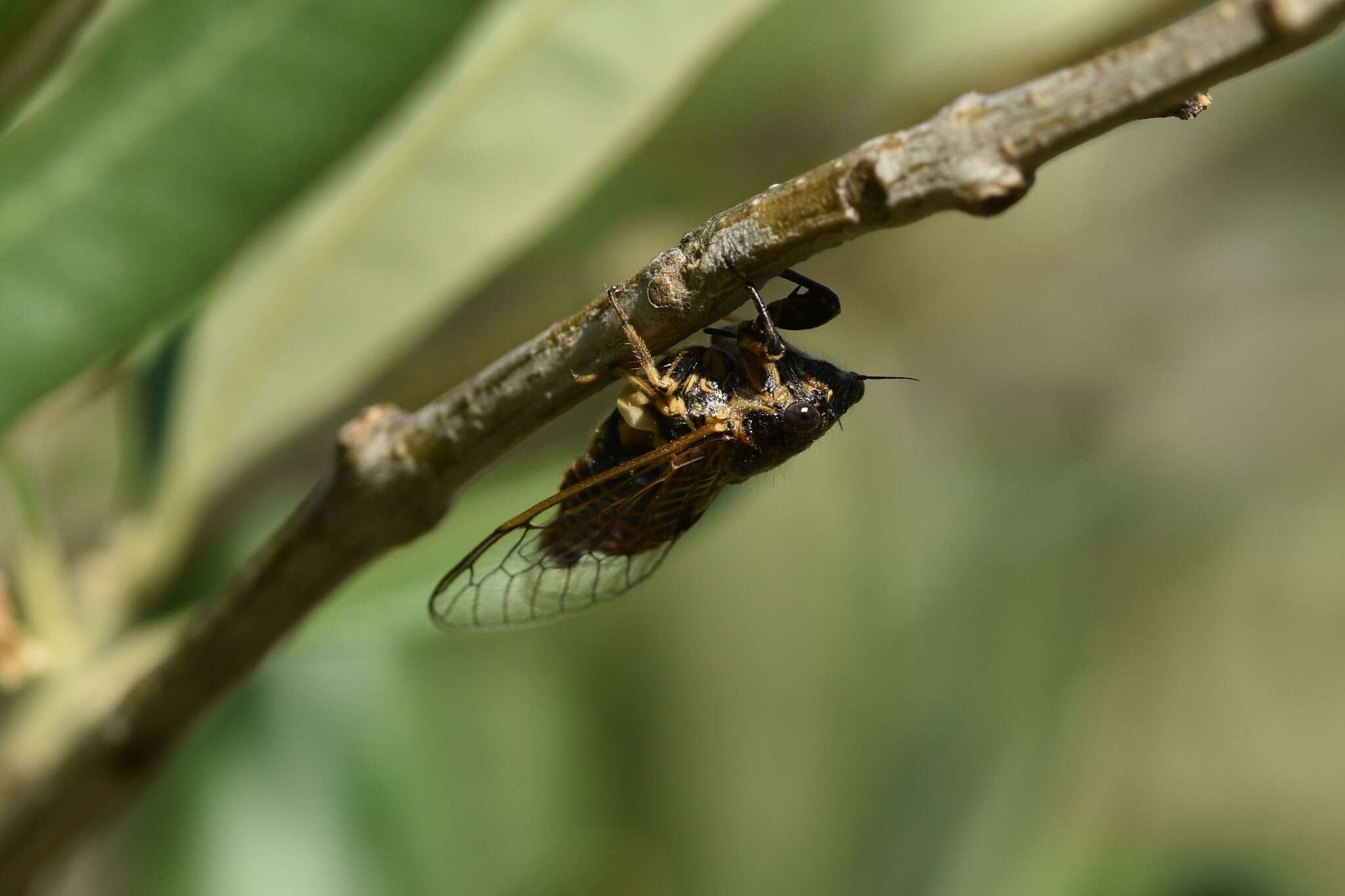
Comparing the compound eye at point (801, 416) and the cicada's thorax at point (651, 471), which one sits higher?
the cicada's thorax at point (651, 471)

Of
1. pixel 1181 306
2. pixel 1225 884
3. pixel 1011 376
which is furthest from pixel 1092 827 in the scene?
pixel 1181 306

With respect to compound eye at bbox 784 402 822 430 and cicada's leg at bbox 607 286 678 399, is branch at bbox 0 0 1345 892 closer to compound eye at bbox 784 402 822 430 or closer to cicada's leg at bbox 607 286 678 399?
cicada's leg at bbox 607 286 678 399

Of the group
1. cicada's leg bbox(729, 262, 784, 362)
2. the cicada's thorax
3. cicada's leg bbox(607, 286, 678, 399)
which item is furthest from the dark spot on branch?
the cicada's thorax

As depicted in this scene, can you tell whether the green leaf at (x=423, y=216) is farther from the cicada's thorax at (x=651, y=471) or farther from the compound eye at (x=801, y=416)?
the compound eye at (x=801, y=416)

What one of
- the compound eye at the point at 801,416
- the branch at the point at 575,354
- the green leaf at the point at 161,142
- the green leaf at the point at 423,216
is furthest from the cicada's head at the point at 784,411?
the green leaf at the point at 161,142

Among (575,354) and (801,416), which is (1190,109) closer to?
(575,354)

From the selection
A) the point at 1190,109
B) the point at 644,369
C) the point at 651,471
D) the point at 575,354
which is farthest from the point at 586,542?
the point at 1190,109
